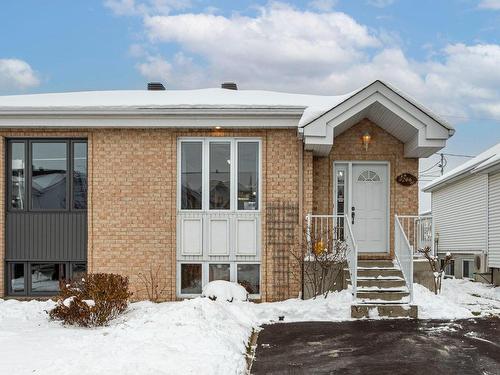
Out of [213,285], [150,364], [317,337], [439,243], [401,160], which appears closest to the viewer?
[150,364]

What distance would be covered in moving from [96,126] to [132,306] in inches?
152

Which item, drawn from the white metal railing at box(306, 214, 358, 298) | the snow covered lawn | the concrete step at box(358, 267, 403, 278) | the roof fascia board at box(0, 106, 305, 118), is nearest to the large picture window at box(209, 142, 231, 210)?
the roof fascia board at box(0, 106, 305, 118)

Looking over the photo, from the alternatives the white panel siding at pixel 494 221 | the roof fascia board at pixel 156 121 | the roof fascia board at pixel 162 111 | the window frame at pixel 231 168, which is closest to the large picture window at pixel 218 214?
the window frame at pixel 231 168

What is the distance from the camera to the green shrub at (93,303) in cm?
866

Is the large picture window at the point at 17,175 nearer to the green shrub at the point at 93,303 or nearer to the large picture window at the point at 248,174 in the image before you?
the green shrub at the point at 93,303

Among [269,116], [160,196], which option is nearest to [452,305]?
[269,116]

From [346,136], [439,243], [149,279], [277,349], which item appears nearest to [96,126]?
[149,279]

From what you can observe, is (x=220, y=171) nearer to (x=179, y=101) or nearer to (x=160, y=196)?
(x=160, y=196)

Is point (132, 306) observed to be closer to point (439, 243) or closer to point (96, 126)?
point (96, 126)

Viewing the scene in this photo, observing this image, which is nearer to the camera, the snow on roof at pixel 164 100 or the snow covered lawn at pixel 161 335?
the snow covered lawn at pixel 161 335

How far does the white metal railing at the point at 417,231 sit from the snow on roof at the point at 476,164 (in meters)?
4.27

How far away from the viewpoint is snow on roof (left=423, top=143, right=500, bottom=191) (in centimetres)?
1612

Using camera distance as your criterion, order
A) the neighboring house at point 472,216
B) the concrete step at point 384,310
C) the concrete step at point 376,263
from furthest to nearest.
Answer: the neighboring house at point 472,216 < the concrete step at point 376,263 < the concrete step at point 384,310

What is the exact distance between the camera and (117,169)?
11.6m
